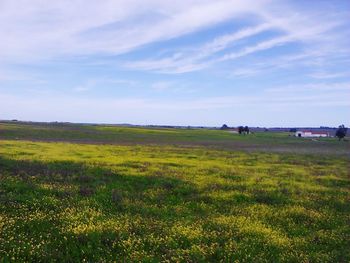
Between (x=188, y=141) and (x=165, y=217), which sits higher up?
(x=188, y=141)

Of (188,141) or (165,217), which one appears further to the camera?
(188,141)

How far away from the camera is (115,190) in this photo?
21516mm

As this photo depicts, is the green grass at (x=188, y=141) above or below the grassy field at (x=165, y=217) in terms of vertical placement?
above

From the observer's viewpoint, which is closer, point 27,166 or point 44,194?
point 44,194

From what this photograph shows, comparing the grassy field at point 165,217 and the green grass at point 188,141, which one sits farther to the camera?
the green grass at point 188,141

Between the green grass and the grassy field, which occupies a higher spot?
the green grass

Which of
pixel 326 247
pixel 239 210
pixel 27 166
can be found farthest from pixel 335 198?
pixel 27 166

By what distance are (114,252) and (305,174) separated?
75.9ft

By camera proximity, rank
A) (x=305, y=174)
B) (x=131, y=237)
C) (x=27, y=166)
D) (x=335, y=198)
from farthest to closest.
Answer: (x=305, y=174) → (x=27, y=166) → (x=335, y=198) → (x=131, y=237)

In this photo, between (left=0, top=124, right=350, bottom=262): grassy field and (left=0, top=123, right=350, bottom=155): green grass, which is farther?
(left=0, top=123, right=350, bottom=155): green grass

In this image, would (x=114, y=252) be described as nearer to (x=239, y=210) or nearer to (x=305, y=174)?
(x=239, y=210)

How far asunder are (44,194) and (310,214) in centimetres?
1206

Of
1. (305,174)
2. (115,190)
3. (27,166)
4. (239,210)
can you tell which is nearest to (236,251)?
(239,210)

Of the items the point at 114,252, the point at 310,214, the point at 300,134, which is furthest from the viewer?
the point at 300,134
